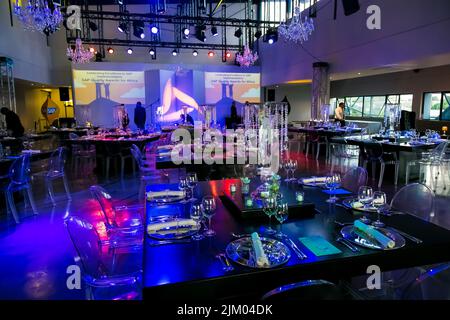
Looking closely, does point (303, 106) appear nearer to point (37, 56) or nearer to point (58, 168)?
point (37, 56)

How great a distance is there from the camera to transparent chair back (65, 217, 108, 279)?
1.84 m

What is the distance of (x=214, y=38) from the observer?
17531 mm

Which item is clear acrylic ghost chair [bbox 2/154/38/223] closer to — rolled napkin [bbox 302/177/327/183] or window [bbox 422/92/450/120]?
rolled napkin [bbox 302/177/327/183]

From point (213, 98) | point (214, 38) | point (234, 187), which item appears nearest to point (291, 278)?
point (234, 187)

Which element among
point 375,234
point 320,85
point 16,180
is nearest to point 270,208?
point 375,234

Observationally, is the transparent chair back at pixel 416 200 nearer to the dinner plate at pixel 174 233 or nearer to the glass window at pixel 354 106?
the dinner plate at pixel 174 233

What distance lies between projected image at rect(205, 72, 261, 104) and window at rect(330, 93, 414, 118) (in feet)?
14.9

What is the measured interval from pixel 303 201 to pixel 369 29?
9.23 metres

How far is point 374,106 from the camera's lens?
14.2 m

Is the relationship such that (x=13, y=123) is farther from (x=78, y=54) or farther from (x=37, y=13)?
(x=78, y=54)

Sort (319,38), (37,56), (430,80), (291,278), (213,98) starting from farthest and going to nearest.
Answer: (213,98), (37,56), (319,38), (430,80), (291,278)

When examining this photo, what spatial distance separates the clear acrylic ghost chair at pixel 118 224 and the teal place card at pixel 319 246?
54.5 inches

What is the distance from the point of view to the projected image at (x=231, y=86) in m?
16.3

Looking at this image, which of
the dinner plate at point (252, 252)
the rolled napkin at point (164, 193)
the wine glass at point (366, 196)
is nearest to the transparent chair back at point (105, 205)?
the rolled napkin at point (164, 193)
